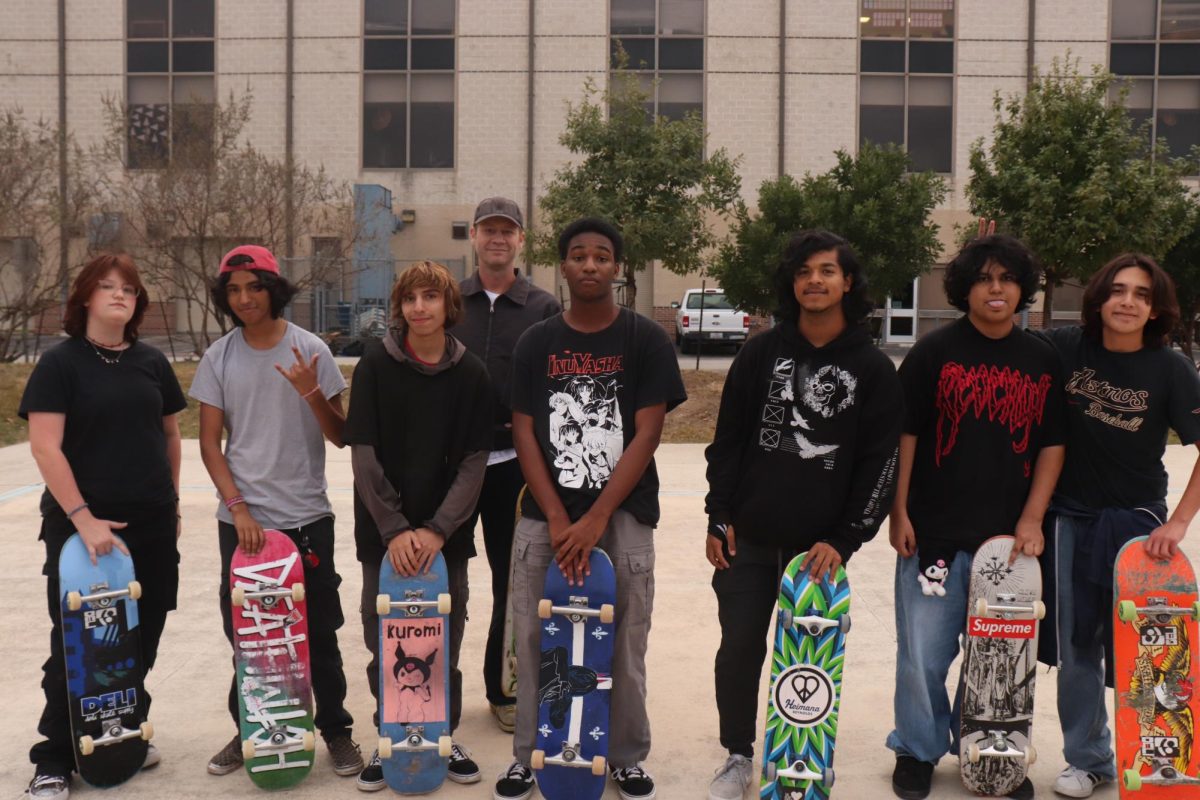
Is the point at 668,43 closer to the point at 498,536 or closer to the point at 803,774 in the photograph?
the point at 498,536

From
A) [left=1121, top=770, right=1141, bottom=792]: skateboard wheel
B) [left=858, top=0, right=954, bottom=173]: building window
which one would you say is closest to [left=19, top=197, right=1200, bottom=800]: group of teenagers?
[left=1121, top=770, right=1141, bottom=792]: skateboard wheel

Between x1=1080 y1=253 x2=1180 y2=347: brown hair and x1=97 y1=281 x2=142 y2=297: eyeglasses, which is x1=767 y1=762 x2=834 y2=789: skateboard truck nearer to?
x1=1080 y1=253 x2=1180 y2=347: brown hair

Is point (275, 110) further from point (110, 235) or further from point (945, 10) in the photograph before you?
point (945, 10)

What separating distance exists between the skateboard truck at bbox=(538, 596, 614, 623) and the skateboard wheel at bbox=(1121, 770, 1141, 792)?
162 centimetres

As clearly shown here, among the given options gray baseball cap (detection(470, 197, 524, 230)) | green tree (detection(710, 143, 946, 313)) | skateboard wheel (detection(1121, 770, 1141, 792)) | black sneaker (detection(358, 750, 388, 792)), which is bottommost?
black sneaker (detection(358, 750, 388, 792))

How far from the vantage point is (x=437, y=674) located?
357 centimetres

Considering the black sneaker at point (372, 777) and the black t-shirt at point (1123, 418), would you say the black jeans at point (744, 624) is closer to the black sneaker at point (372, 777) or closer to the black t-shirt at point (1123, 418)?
the black t-shirt at point (1123, 418)

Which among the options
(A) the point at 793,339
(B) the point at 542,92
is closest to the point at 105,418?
(A) the point at 793,339

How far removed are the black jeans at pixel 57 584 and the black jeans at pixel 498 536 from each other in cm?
107

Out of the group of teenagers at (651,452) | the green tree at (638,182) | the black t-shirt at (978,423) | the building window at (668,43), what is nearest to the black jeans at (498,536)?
the group of teenagers at (651,452)

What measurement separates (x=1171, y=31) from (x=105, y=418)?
3044 centimetres

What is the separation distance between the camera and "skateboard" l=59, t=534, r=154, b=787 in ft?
11.3

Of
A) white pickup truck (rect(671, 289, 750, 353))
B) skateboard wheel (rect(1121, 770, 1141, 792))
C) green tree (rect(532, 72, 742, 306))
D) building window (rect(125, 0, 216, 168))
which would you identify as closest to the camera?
skateboard wheel (rect(1121, 770, 1141, 792))

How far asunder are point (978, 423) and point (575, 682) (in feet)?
5.01
